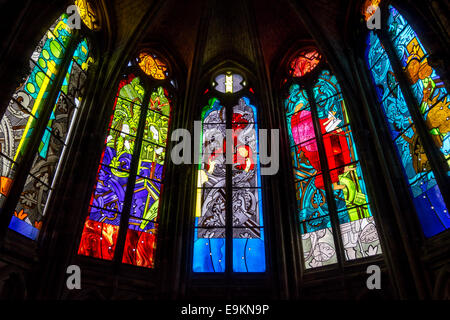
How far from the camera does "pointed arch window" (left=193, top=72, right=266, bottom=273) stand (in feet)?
25.9

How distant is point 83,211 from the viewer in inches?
273

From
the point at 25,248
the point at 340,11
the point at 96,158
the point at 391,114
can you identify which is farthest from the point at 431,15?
the point at 25,248

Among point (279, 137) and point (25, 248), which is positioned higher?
point (279, 137)

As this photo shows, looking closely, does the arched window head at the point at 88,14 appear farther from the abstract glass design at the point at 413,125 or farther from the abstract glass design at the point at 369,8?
the abstract glass design at the point at 413,125

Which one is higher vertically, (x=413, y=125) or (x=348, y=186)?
(x=413, y=125)

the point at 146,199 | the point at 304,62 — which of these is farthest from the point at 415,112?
the point at 146,199

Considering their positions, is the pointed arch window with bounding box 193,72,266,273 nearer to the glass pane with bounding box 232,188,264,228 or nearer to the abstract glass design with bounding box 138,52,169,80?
the glass pane with bounding box 232,188,264,228

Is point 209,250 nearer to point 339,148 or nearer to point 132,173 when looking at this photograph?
point 132,173

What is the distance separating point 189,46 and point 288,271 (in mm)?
6730

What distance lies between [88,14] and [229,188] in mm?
5234

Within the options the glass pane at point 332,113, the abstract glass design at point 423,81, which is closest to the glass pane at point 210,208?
the glass pane at point 332,113

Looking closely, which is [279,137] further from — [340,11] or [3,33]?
[3,33]

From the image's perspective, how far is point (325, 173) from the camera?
26.7 feet

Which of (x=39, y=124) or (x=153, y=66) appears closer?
(x=39, y=124)
